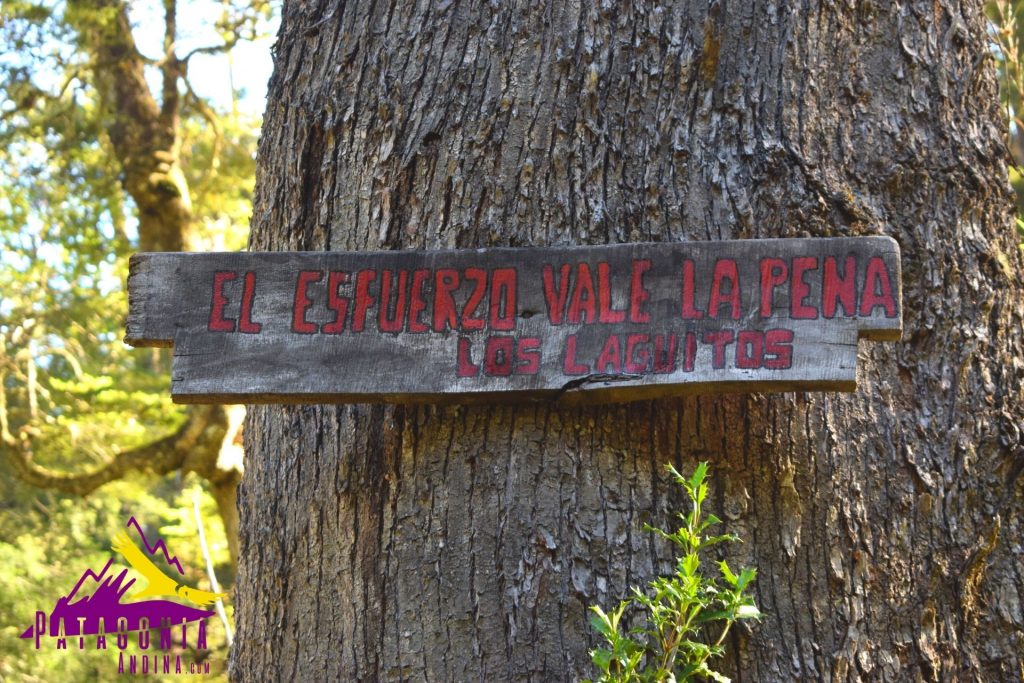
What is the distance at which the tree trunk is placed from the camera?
163cm

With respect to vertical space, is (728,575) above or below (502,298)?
below

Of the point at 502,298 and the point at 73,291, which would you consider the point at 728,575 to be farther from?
the point at 73,291

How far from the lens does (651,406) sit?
1692 mm

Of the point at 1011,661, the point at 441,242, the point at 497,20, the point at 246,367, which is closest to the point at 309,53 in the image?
the point at 497,20

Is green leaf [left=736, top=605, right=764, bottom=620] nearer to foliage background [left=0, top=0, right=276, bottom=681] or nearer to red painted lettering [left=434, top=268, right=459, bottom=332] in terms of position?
red painted lettering [left=434, top=268, right=459, bottom=332]

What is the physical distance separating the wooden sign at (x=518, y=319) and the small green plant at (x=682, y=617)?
0.22 meters

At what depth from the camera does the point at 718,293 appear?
167 centimetres

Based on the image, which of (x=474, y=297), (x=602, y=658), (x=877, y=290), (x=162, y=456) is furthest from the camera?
(x=162, y=456)

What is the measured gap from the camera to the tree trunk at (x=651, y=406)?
163cm

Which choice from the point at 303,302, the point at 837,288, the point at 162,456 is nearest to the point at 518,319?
the point at 303,302

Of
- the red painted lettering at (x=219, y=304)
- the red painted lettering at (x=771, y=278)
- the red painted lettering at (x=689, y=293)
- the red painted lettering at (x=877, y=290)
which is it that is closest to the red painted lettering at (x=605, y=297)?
the red painted lettering at (x=689, y=293)

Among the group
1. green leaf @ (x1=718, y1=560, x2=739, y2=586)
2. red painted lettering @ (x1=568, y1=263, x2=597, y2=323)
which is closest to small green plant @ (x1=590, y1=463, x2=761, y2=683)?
green leaf @ (x1=718, y1=560, x2=739, y2=586)

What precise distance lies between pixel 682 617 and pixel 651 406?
0.38 m

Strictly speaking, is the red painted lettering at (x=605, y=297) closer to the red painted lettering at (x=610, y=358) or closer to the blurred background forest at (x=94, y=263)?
the red painted lettering at (x=610, y=358)
